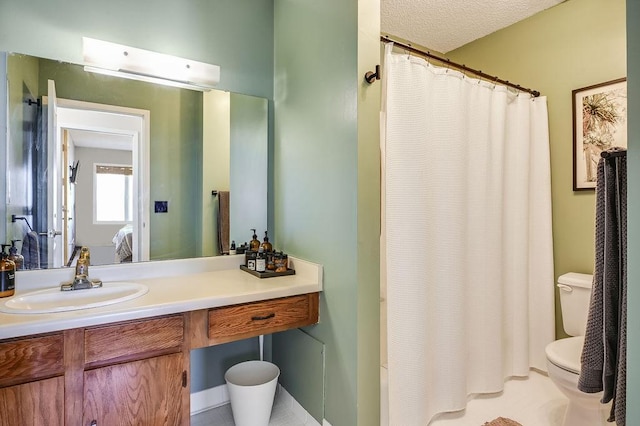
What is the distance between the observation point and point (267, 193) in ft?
7.07

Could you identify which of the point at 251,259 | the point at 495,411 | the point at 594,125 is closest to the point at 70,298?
the point at 251,259

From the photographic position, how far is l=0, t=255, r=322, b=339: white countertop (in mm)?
1168

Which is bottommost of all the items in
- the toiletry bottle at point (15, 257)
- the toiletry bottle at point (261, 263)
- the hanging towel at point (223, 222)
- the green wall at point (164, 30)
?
the toiletry bottle at point (261, 263)

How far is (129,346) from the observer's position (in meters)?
1.30

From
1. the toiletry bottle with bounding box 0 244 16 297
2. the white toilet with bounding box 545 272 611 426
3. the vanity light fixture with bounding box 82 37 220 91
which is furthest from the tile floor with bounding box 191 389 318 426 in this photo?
the vanity light fixture with bounding box 82 37 220 91

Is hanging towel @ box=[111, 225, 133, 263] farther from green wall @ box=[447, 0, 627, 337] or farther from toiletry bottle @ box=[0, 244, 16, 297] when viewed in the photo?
green wall @ box=[447, 0, 627, 337]

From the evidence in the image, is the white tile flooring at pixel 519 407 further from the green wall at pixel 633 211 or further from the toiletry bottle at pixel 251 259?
the toiletry bottle at pixel 251 259

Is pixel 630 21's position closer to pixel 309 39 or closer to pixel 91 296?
pixel 309 39

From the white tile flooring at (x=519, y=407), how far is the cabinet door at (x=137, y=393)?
4.28ft

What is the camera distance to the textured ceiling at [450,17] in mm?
2328

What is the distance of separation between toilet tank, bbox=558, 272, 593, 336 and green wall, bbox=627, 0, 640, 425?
4.24ft

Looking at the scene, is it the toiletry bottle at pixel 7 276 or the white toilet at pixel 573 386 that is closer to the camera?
the toiletry bottle at pixel 7 276

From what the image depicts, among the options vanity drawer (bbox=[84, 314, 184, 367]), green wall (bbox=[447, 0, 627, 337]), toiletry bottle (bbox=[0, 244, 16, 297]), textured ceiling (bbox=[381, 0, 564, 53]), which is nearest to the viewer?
vanity drawer (bbox=[84, 314, 184, 367])

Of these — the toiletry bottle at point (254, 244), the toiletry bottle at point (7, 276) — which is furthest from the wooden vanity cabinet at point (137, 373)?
the toiletry bottle at point (254, 244)
